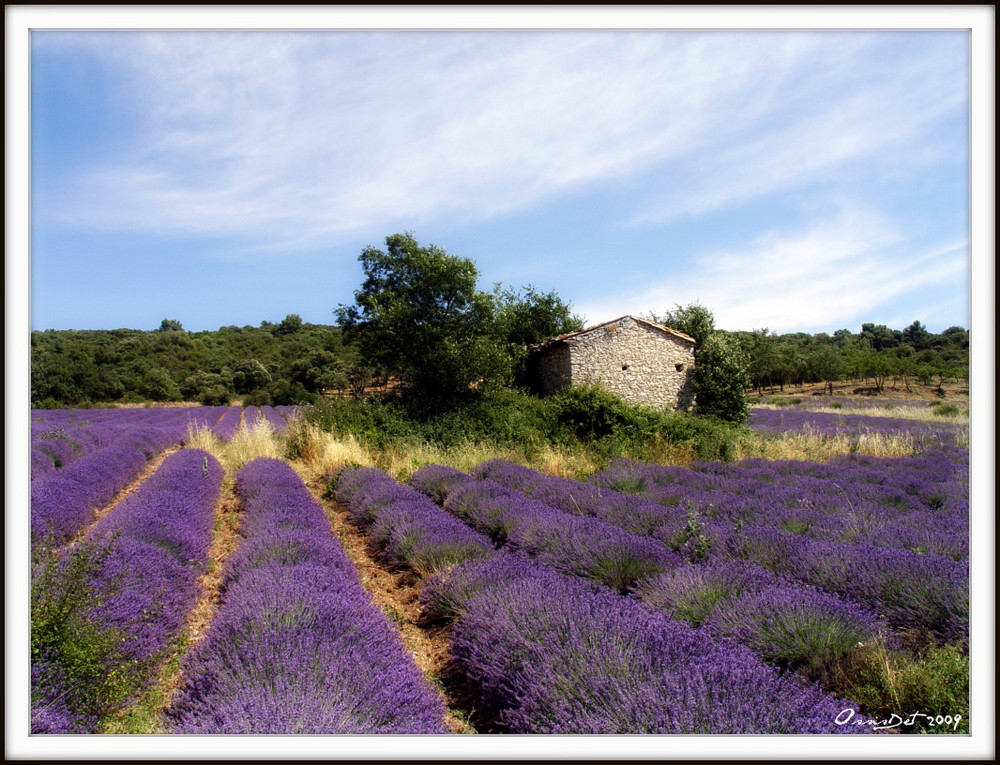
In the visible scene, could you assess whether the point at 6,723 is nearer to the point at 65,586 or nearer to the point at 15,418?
the point at 65,586

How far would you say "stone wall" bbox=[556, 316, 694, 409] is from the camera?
1488cm

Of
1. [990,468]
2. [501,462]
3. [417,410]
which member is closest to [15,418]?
[990,468]

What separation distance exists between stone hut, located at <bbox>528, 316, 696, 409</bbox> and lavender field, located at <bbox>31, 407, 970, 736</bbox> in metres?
9.09

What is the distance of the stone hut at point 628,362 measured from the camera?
14.9m

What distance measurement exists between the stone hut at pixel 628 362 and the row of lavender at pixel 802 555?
7835 mm

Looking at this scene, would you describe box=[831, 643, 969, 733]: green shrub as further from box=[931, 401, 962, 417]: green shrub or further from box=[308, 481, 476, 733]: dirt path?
box=[931, 401, 962, 417]: green shrub

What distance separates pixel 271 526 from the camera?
5020 mm

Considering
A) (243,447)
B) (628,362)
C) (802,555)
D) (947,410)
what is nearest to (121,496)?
(243,447)

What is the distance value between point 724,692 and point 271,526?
4.30 meters

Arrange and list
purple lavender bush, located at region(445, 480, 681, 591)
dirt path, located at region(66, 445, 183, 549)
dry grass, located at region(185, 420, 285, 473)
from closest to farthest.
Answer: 1. purple lavender bush, located at region(445, 480, 681, 591)
2. dirt path, located at region(66, 445, 183, 549)
3. dry grass, located at region(185, 420, 285, 473)

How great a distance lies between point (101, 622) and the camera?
8.82ft

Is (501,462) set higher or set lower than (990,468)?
lower

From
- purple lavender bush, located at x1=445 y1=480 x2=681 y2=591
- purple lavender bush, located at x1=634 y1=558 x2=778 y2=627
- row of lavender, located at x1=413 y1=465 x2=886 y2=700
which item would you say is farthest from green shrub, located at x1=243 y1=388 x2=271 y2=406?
purple lavender bush, located at x1=634 y1=558 x2=778 y2=627

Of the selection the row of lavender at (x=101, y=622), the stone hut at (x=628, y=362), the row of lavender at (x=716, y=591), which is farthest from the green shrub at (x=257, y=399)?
the row of lavender at (x=716, y=591)
